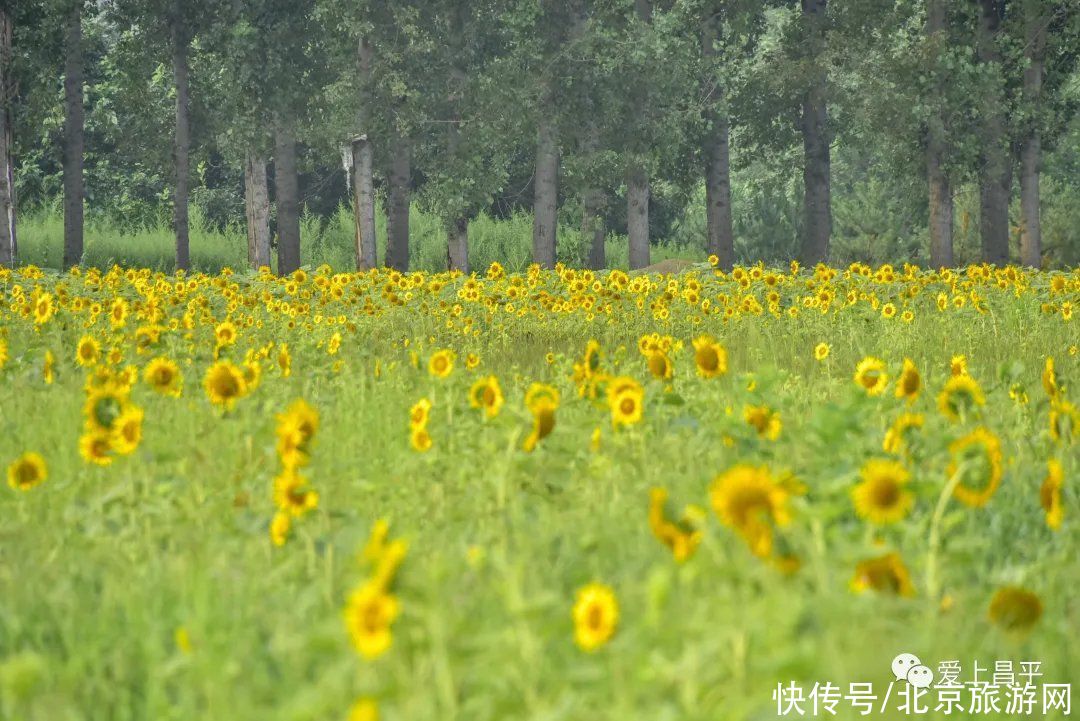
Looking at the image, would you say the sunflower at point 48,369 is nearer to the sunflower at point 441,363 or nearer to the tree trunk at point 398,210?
the sunflower at point 441,363

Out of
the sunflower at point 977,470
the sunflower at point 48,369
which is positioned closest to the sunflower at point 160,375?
the sunflower at point 48,369

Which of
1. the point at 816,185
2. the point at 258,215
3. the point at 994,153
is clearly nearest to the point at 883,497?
the point at 994,153

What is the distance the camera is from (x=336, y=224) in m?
33.5

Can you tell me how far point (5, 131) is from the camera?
21.4 metres

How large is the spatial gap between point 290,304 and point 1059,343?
19.7 feet

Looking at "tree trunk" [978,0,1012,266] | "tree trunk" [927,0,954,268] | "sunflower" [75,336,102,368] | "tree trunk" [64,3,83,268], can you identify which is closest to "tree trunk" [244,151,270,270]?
"tree trunk" [64,3,83,268]

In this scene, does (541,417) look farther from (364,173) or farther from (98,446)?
(364,173)

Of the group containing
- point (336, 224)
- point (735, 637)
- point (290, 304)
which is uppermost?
point (336, 224)

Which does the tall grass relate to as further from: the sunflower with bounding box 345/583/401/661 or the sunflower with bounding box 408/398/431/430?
the sunflower with bounding box 345/583/401/661

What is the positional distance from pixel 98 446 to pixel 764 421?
2.05 m

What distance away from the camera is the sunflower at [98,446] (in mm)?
4449

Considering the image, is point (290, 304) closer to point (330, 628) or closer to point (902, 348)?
point (902, 348)

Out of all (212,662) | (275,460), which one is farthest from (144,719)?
(275,460)

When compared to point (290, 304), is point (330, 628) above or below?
below
